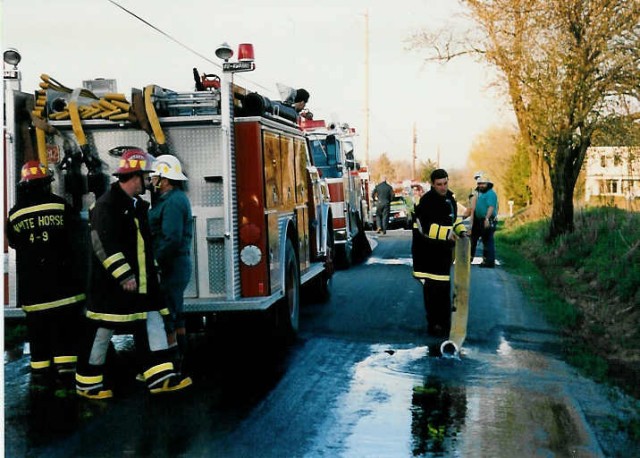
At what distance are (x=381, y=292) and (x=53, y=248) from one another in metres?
7.35

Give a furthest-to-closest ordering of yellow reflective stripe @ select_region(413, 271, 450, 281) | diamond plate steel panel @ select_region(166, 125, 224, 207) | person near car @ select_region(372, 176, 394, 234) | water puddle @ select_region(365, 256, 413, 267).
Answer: person near car @ select_region(372, 176, 394, 234) < water puddle @ select_region(365, 256, 413, 267) < yellow reflective stripe @ select_region(413, 271, 450, 281) < diamond plate steel panel @ select_region(166, 125, 224, 207)

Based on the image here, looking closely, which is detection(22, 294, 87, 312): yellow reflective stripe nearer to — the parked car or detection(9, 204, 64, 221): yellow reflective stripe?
detection(9, 204, 64, 221): yellow reflective stripe

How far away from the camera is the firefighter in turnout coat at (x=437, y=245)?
34.1ft

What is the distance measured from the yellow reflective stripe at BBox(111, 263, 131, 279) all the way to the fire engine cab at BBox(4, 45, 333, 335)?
1434mm

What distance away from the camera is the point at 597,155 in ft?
84.3

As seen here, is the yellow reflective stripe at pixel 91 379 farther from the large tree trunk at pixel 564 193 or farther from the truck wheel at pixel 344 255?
the large tree trunk at pixel 564 193

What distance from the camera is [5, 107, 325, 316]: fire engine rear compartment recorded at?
896 centimetres

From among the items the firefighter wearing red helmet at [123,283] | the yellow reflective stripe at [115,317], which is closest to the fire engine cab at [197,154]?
the firefighter wearing red helmet at [123,283]

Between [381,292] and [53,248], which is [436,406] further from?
[381,292]

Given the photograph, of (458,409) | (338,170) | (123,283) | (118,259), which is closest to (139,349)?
(123,283)

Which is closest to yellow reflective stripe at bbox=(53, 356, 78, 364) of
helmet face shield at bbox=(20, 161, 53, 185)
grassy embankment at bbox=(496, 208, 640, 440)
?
helmet face shield at bbox=(20, 161, 53, 185)

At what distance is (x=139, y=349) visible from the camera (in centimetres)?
800

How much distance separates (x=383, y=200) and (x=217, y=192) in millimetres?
21164

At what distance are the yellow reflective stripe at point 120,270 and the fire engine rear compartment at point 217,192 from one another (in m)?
1.46
